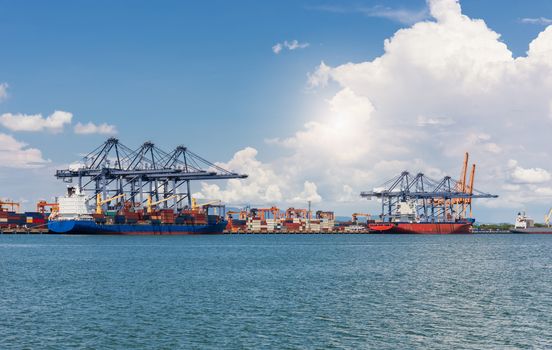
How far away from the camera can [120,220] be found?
136875 mm

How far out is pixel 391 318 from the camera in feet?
96.0

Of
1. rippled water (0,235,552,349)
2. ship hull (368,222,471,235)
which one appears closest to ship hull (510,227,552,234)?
ship hull (368,222,471,235)

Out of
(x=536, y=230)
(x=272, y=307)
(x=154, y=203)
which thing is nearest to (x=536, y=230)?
(x=536, y=230)

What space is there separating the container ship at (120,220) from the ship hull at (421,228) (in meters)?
56.4

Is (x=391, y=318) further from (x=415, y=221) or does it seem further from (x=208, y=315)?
(x=415, y=221)

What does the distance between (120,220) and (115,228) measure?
2.50 meters

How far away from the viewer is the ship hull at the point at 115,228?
130 metres

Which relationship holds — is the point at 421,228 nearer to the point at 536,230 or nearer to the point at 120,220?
the point at 536,230

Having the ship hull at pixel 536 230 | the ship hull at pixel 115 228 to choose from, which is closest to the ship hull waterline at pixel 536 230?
the ship hull at pixel 536 230

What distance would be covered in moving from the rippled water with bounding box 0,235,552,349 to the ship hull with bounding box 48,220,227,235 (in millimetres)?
76797

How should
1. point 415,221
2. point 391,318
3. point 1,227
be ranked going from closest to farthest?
point 391,318
point 1,227
point 415,221

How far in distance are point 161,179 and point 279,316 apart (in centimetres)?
11837

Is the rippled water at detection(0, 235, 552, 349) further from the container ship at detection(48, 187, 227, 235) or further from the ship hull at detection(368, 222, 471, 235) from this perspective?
the ship hull at detection(368, 222, 471, 235)

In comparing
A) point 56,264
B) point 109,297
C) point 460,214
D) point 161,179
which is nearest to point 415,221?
point 460,214
